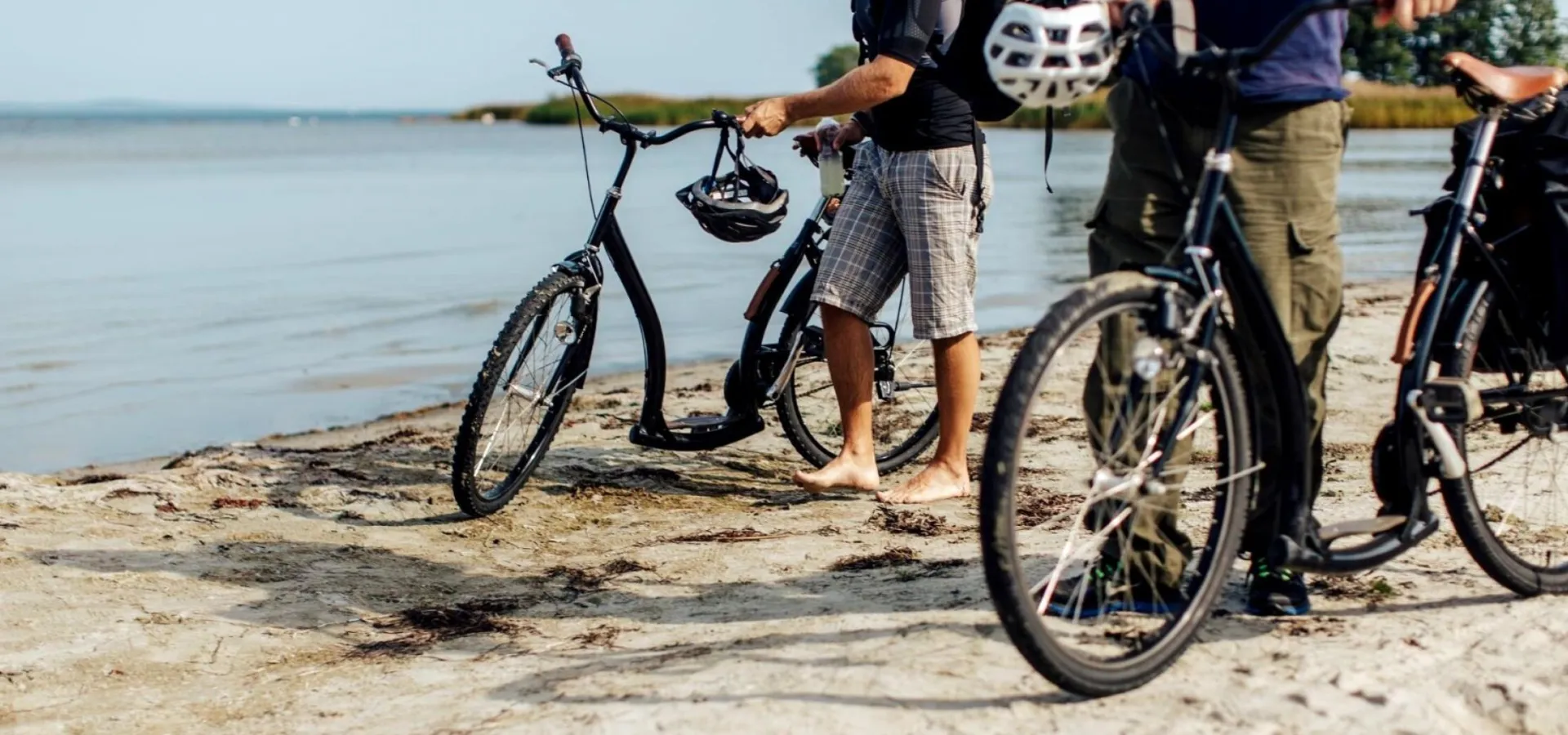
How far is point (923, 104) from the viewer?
185 inches

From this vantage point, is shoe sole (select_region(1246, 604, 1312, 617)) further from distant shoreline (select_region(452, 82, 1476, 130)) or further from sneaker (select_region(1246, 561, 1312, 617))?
distant shoreline (select_region(452, 82, 1476, 130))

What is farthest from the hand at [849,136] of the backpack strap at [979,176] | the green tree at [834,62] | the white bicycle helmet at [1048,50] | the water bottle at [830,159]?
the green tree at [834,62]

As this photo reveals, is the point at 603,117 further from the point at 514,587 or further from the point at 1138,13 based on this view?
the point at 1138,13

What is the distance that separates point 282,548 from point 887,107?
90.0 inches

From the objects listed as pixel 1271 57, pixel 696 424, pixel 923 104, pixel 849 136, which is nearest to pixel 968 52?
pixel 923 104

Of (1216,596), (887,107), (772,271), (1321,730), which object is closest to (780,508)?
(772,271)

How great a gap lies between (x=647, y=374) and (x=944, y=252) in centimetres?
122

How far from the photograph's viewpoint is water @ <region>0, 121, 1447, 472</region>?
29.1ft

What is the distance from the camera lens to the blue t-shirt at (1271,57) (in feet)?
10.3

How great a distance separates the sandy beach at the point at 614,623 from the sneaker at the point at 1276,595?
51 millimetres

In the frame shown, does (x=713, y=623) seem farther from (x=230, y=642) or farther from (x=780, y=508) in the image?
(x=780, y=508)

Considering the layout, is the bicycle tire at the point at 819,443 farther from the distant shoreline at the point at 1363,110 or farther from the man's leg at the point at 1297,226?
the distant shoreline at the point at 1363,110

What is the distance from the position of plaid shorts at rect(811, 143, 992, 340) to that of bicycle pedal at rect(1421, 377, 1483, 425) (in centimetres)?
176

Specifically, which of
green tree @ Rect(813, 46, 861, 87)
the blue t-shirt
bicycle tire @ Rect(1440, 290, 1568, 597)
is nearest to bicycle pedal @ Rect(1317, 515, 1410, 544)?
bicycle tire @ Rect(1440, 290, 1568, 597)
